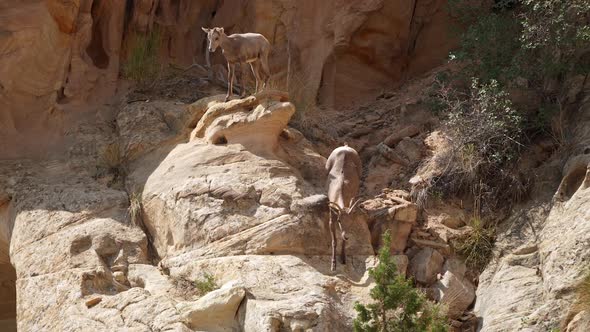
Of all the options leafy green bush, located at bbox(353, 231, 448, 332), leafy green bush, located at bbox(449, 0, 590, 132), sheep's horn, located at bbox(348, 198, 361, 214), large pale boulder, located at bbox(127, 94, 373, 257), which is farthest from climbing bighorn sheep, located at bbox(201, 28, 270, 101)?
leafy green bush, located at bbox(353, 231, 448, 332)

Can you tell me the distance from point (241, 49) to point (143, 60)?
7.86 feet

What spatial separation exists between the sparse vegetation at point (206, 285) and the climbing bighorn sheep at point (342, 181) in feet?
5.84

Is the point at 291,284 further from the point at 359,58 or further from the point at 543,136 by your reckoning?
the point at 359,58

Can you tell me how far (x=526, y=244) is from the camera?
15523 mm

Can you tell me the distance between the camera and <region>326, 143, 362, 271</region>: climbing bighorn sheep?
1537cm

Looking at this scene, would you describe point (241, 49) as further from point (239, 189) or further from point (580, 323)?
point (580, 323)

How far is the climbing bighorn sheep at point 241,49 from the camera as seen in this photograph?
1708 centimetres

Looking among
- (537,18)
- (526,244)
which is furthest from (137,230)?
(537,18)

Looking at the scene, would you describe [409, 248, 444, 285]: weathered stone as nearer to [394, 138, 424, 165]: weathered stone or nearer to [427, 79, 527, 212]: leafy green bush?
[427, 79, 527, 212]: leafy green bush

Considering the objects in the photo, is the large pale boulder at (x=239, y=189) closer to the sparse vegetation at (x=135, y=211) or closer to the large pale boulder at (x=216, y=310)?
the sparse vegetation at (x=135, y=211)

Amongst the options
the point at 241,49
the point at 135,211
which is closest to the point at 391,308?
the point at 135,211

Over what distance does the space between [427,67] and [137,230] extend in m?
7.06

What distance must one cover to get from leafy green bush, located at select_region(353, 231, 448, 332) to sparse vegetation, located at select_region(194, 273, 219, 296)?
195cm

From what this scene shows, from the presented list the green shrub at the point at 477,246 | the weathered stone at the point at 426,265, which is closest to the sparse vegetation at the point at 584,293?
the green shrub at the point at 477,246
